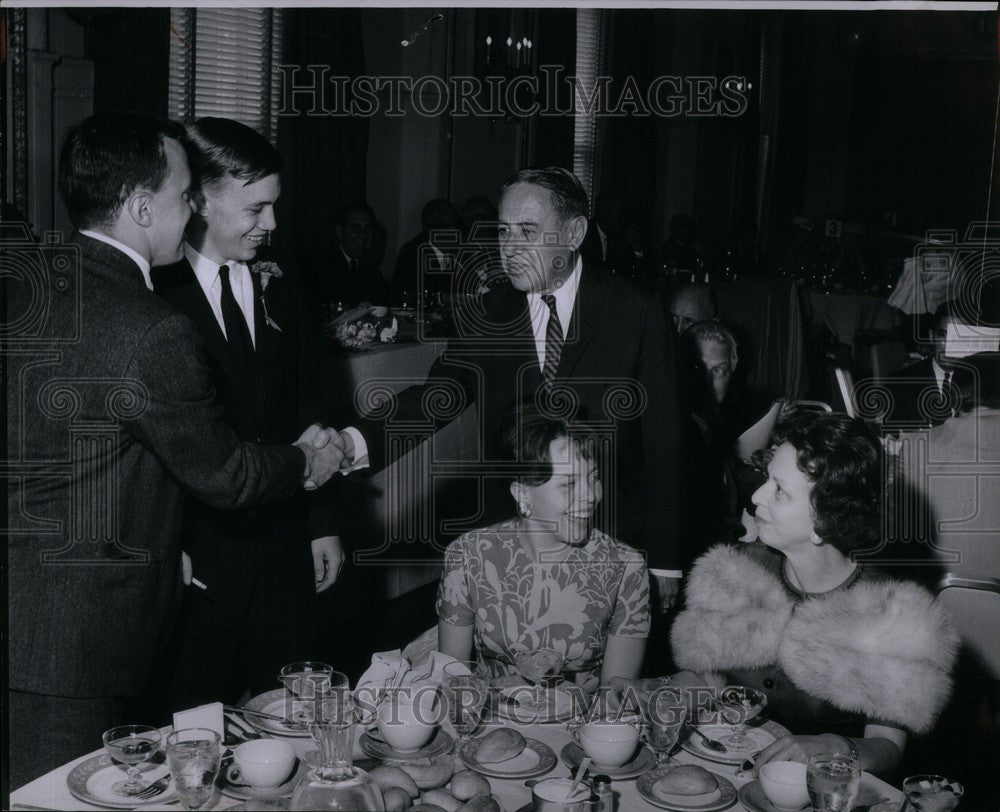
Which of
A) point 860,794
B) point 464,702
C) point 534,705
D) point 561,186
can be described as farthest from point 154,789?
point 561,186

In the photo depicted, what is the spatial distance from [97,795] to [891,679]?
152cm

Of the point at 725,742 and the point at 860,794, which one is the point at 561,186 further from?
the point at 860,794

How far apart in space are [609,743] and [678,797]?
14 cm

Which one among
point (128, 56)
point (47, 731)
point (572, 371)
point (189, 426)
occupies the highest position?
point (128, 56)

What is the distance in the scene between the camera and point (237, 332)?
91.4 inches

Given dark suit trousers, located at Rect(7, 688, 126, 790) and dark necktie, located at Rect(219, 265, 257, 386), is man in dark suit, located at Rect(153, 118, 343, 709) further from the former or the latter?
dark suit trousers, located at Rect(7, 688, 126, 790)

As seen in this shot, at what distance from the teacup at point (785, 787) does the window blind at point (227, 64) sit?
5.62 ft

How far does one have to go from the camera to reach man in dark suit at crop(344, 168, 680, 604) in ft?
8.07

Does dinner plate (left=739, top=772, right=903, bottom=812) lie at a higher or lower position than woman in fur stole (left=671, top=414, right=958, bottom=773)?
lower

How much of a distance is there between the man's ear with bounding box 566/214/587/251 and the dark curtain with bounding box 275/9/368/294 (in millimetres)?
521

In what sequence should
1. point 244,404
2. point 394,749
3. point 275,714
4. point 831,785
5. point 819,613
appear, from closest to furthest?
point 831,785
point 394,749
point 275,714
point 819,613
point 244,404

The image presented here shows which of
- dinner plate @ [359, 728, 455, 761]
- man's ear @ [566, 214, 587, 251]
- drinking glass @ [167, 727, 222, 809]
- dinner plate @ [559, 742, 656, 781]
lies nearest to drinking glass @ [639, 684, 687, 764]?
dinner plate @ [559, 742, 656, 781]

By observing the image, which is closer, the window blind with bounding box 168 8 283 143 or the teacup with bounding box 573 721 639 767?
the teacup with bounding box 573 721 639 767

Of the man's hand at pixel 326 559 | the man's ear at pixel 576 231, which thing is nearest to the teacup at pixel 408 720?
the man's hand at pixel 326 559
